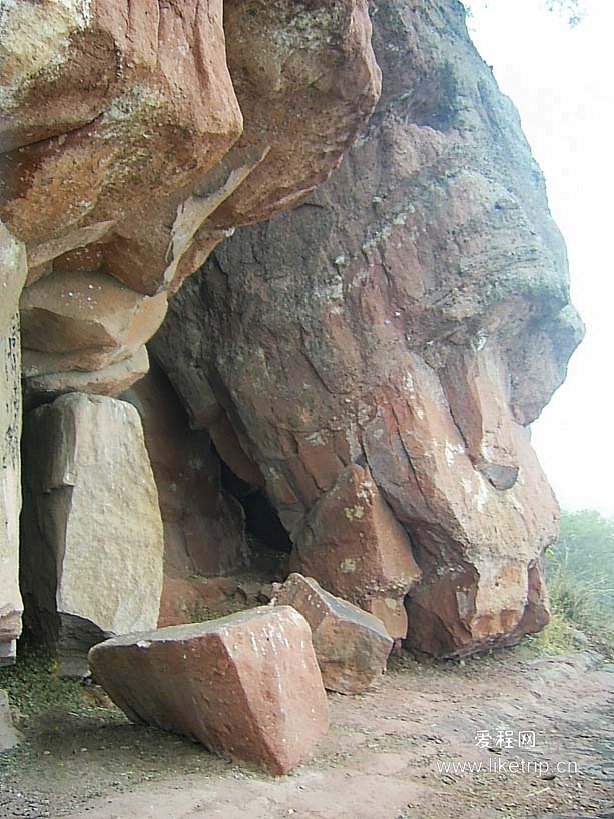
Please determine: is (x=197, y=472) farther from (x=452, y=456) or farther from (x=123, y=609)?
(x=123, y=609)

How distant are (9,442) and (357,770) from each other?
169 centimetres

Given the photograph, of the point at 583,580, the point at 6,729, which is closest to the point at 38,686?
the point at 6,729

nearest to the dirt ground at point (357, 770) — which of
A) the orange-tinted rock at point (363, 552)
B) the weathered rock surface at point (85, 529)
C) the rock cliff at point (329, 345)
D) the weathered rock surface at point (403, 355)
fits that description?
the weathered rock surface at point (85, 529)

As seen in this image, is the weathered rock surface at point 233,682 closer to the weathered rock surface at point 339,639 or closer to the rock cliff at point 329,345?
the rock cliff at point 329,345

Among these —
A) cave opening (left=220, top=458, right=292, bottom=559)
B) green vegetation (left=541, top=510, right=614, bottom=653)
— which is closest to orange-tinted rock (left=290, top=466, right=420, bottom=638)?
cave opening (left=220, top=458, right=292, bottom=559)

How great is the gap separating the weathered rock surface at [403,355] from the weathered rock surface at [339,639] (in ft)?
2.48

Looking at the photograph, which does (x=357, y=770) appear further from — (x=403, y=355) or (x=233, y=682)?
(x=403, y=355)

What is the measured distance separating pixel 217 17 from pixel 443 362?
10.2 feet

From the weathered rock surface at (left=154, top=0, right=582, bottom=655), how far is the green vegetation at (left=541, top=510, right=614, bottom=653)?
3.34ft

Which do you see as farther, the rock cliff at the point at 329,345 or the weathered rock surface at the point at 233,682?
the rock cliff at the point at 329,345

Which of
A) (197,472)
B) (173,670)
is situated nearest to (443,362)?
(197,472)

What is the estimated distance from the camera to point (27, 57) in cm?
192

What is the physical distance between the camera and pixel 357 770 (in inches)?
116

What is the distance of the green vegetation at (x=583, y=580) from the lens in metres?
6.05
